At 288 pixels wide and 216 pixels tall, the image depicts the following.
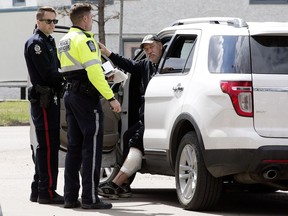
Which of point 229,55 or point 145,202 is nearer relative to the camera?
point 229,55

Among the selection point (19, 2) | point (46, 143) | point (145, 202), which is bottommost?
point (145, 202)

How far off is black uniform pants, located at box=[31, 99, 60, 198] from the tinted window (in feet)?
7.52

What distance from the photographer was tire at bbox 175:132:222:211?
959 centimetres

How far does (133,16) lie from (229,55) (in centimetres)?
3387

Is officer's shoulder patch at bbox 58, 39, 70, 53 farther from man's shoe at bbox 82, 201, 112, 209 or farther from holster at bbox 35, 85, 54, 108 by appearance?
man's shoe at bbox 82, 201, 112, 209

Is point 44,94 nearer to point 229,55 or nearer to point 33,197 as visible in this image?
point 33,197

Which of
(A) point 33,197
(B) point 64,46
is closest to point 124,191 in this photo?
(A) point 33,197

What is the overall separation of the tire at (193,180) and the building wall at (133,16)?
3244cm

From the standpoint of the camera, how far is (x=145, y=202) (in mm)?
10883

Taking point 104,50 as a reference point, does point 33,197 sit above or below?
below

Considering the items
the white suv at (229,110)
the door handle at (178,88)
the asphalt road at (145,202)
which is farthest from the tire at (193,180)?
the door handle at (178,88)

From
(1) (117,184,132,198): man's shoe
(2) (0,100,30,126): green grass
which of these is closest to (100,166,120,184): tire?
(1) (117,184,132,198): man's shoe

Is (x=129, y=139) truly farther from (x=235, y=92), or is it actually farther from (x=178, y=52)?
(x=235, y=92)

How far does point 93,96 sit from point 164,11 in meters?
32.8
